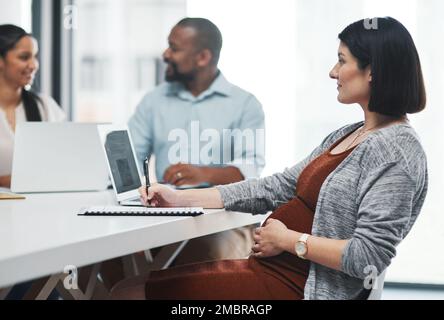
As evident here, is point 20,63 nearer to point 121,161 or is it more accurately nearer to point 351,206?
point 121,161

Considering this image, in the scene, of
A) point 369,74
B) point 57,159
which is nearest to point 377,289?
point 369,74

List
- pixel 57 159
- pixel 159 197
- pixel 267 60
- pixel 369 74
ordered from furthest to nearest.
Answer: pixel 267 60, pixel 57 159, pixel 159 197, pixel 369 74

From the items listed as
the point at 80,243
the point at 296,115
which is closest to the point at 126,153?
the point at 80,243

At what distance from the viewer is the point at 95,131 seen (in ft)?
8.07

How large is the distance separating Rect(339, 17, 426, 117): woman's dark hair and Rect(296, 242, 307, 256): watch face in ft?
1.15

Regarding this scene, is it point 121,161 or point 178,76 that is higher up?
point 178,76

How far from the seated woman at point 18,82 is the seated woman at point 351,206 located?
5.86 ft

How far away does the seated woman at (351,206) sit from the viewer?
4.86 ft

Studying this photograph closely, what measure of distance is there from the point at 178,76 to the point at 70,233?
1942mm

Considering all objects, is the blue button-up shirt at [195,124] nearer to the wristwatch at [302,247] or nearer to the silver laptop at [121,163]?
the silver laptop at [121,163]

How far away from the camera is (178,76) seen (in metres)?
3.30
